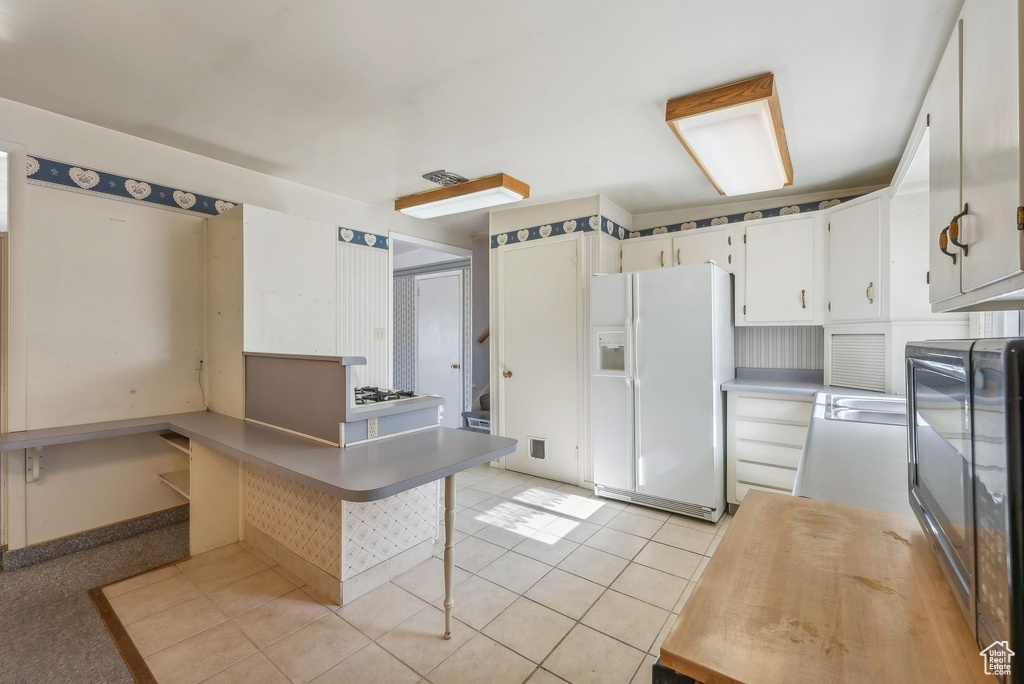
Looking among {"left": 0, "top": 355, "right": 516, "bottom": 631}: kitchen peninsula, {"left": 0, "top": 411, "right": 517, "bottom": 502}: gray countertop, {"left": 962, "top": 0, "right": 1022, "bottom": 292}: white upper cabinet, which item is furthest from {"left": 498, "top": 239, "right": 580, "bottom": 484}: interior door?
{"left": 962, "top": 0, "right": 1022, "bottom": 292}: white upper cabinet

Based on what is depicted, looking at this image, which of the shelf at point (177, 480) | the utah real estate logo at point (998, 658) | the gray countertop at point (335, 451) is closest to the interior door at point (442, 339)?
the shelf at point (177, 480)

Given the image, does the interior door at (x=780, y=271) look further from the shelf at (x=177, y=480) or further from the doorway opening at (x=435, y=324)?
the shelf at (x=177, y=480)

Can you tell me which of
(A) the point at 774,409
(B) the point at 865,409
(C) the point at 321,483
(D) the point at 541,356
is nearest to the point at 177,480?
(C) the point at 321,483

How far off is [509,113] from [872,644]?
2.39 meters

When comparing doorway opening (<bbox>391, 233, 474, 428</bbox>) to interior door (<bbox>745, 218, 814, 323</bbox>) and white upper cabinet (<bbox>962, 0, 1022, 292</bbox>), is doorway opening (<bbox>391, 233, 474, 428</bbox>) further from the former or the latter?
white upper cabinet (<bbox>962, 0, 1022, 292</bbox>)

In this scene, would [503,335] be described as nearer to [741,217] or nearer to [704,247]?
[704,247]

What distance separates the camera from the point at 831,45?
1.73 metres

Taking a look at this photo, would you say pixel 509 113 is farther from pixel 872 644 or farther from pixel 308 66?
pixel 872 644

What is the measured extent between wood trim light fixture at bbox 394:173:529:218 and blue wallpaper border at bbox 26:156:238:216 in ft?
4.17

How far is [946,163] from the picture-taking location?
1220 mm

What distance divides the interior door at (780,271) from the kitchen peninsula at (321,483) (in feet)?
7.65

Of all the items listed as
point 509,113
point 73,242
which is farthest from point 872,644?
point 73,242

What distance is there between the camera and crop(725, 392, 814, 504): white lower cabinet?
113 inches

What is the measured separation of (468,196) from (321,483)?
2.30 meters
